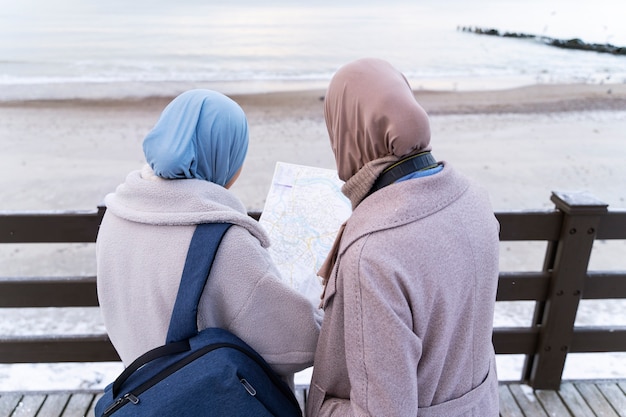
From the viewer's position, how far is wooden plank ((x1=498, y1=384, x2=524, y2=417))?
2.87 metres

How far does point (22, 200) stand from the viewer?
7.80 m

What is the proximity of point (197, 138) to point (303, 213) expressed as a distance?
1.89 ft

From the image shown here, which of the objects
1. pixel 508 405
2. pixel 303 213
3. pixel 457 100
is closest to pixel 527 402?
pixel 508 405

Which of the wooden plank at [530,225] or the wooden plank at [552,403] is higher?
the wooden plank at [530,225]

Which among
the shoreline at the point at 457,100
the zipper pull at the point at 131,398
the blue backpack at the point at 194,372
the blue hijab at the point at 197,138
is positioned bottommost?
the shoreline at the point at 457,100

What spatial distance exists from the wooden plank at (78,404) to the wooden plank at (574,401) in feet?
8.59

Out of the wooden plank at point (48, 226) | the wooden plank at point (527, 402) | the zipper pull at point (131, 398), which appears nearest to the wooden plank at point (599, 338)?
the wooden plank at point (527, 402)

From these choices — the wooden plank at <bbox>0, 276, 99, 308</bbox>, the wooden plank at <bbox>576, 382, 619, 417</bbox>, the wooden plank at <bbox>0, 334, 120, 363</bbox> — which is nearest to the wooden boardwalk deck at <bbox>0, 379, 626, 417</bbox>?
the wooden plank at <bbox>576, 382, 619, 417</bbox>

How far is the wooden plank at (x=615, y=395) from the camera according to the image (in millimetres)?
2892

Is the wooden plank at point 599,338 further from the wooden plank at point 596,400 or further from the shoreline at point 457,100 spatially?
the shoreline at point 457,100

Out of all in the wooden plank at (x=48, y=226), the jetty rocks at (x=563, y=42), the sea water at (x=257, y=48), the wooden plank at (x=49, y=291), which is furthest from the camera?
the jetty rocks at (x=563, y=42)

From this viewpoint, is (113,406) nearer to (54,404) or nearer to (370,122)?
(370,122)

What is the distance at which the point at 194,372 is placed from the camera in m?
1.28

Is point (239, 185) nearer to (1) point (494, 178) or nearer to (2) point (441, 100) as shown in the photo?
(1) point (494, 178)
